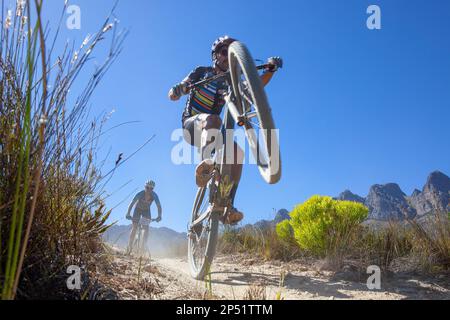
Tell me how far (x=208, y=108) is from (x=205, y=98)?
120 millimetres

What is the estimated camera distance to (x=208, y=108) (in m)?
3.84

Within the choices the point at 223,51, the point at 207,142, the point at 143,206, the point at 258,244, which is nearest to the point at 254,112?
the point at 207,142

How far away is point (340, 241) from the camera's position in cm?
380

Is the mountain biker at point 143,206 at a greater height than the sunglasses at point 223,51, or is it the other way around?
the sunglasses at point 223,51

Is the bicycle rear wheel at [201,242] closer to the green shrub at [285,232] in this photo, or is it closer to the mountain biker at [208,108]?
the mountain biker at [208,108]

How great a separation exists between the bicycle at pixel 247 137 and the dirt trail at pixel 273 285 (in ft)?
1.11

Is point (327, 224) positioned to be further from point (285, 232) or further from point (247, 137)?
point (247, 137)

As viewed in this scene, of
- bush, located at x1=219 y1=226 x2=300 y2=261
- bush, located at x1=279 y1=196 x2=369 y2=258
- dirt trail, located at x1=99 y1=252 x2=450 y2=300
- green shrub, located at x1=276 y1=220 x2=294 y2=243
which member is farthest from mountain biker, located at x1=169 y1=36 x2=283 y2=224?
green shrub, located at x1=276 y1=220 x2=294 y2=243

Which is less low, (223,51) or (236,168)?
(223,51)

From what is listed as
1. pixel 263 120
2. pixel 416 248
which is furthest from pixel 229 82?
pixel 416 248

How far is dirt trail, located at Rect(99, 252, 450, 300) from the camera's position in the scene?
199 cm

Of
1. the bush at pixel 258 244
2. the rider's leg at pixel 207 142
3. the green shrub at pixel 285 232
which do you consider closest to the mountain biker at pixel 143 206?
the bush at pixel 258 244

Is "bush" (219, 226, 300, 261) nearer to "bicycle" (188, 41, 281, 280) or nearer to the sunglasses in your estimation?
"bicycle" (188, 41, 281, 280)

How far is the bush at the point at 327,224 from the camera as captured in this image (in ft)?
12.8
